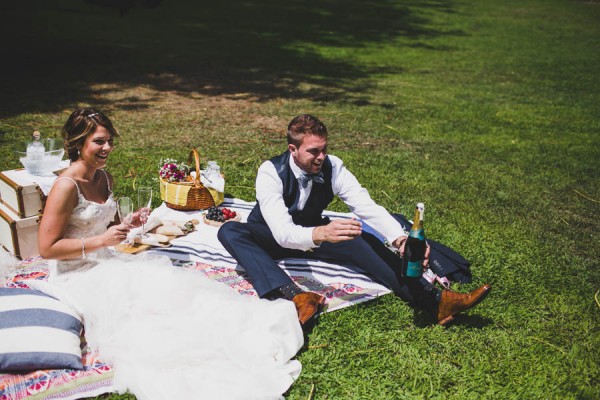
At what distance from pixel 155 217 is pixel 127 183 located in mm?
1481

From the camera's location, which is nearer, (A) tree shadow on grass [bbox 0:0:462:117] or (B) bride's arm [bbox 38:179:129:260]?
(B) bride's arm [bbox 38:179:129:260]

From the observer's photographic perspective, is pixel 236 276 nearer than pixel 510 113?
Yes

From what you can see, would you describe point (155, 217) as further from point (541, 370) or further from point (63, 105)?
point (63, 105)

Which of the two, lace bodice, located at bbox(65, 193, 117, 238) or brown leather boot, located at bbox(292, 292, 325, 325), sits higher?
lace bodice, located at bbox(65, 193, 117, 238)

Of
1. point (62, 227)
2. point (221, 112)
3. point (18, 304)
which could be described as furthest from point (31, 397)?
point (221, 112)

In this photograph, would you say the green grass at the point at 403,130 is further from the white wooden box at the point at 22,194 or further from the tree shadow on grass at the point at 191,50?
the white wooden box at the point at 22,194

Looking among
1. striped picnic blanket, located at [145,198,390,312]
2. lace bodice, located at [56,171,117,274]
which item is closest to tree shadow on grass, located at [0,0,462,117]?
striped picnic blanket, located at [145,198,390,312]

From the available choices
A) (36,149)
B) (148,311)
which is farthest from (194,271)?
(36,149)

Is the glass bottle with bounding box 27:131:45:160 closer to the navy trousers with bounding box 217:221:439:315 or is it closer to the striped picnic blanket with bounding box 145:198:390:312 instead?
the striped picnic blanket with bounding box 145:198:390:312

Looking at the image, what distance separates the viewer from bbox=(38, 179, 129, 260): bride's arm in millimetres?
4191

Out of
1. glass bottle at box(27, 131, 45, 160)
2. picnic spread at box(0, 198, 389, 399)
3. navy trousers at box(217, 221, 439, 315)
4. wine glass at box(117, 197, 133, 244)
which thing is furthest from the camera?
glass bottle at box(27, 131, 45, 160)

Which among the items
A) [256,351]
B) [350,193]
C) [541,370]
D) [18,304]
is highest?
[350,193]

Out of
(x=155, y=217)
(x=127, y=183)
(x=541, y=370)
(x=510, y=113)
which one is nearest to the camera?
(x=541, y=370)

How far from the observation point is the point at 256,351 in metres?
4.02
